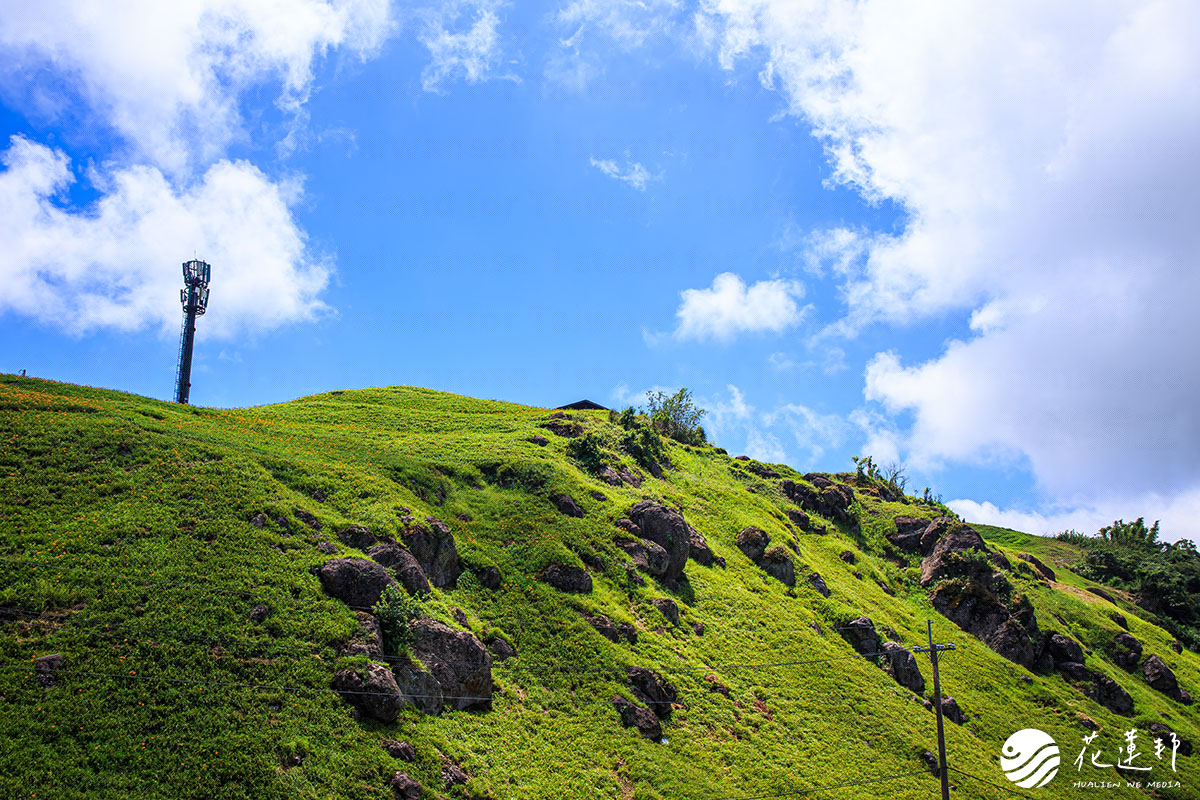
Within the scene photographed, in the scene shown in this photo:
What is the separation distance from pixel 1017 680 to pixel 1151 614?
172 ft

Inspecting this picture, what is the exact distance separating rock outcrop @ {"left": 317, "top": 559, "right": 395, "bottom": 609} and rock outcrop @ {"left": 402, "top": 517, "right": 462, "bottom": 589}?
217 inches

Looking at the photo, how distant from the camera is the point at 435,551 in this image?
4003 cm

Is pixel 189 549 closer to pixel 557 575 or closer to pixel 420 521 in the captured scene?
pixel 420 521

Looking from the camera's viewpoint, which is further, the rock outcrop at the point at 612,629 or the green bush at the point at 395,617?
the rock outcrop at the point at 612,629

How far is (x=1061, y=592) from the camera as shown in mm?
84125

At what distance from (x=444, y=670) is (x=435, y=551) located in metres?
9.51

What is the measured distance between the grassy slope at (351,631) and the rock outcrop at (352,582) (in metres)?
1.07

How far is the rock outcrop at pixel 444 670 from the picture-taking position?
98.8 ft

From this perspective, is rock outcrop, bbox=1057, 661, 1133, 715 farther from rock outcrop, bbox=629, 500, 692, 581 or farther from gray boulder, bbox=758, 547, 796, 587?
rock outcrop, bbox=629, 500, 692, 581

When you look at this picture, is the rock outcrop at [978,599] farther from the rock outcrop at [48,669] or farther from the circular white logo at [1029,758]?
the rock outcrop at [48,669]

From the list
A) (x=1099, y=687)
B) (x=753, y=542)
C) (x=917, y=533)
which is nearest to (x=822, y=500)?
(x=917, y=533)

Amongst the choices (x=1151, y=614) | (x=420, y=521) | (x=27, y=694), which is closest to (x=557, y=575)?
(x=420, y=521)

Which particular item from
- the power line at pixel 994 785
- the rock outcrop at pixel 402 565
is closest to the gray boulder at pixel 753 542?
the power line at pixel 994 785

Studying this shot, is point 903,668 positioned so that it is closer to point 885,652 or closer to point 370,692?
point 885,652
